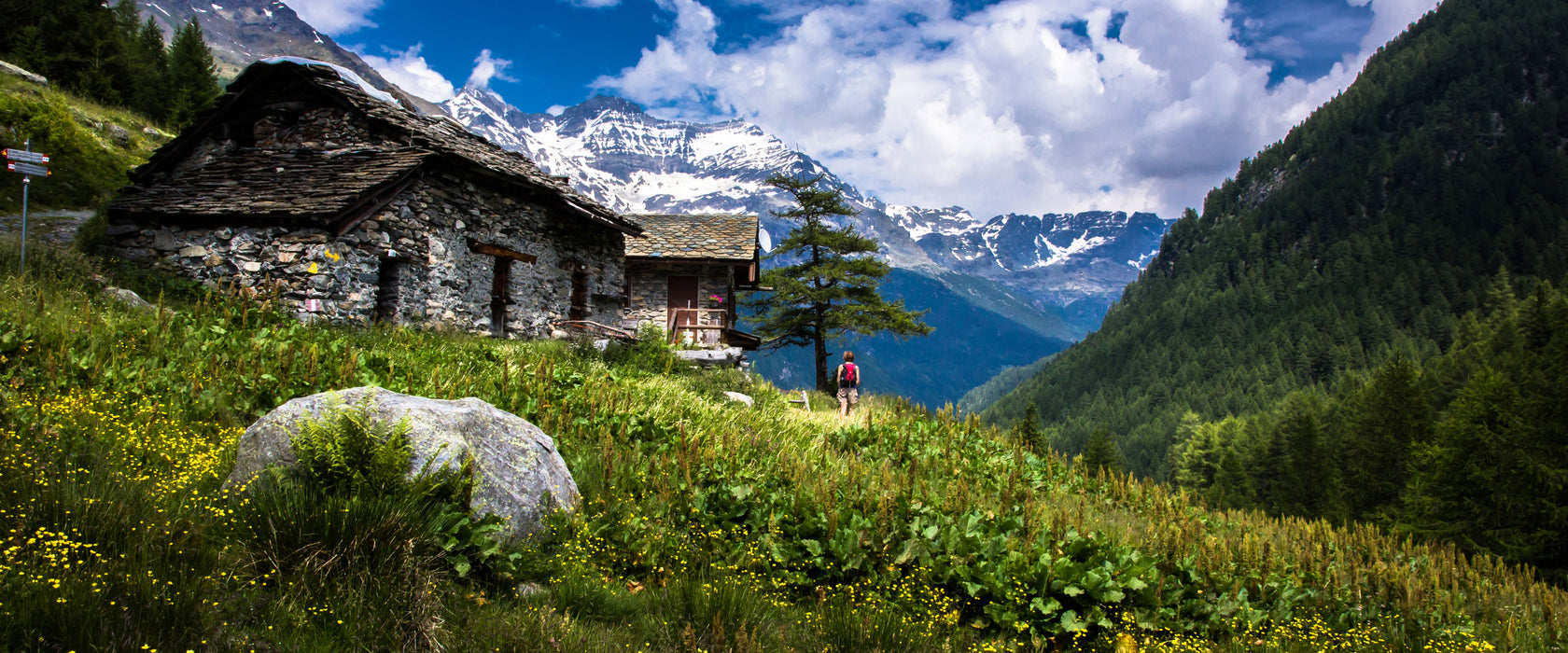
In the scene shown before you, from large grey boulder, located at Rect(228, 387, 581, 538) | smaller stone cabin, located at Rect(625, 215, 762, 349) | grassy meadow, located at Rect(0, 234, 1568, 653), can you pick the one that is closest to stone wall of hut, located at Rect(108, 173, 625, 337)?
grassy meadow, located at Rect(0, 234, 1568, 653)

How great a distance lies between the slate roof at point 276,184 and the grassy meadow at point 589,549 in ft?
10.6

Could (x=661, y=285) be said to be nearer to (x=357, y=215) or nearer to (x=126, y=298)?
(x=357, y=215)

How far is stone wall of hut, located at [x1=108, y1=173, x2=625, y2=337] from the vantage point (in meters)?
12.6

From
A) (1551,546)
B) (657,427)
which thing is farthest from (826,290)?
(1551,546)

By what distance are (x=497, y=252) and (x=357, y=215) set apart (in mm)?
3807

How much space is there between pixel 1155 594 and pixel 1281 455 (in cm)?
8079

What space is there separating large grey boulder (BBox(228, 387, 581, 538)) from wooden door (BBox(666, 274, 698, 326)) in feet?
60.8

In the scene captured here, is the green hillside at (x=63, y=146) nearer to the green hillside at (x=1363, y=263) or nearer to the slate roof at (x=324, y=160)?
the slate roof at (x=324, y=160)

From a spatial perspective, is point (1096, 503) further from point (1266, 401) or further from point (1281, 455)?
point (1266, 401)

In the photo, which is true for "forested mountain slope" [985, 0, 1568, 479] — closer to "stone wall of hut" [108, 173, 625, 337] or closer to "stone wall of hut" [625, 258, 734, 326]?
"stone wall of hut" [625, 258, 734, 326]

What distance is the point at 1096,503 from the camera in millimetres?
9672

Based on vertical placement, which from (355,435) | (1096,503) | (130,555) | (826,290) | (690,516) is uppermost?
(826,290)

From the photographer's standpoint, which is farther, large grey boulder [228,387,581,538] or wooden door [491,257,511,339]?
wooden door [491,257,511,339]

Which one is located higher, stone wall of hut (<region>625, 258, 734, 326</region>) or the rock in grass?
stone wall of hut (<region>625, 258, 734, 326</region>)
